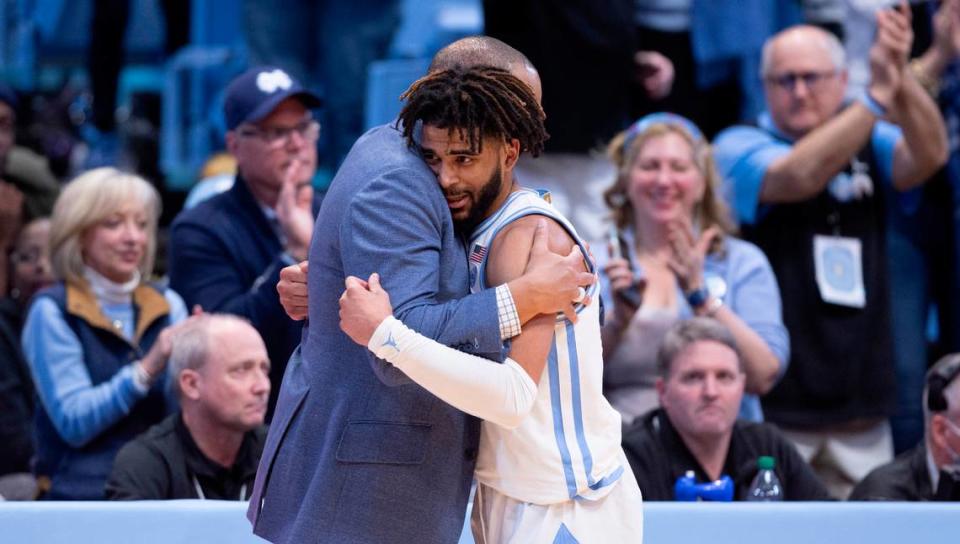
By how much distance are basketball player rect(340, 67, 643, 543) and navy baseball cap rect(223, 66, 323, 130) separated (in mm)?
2034

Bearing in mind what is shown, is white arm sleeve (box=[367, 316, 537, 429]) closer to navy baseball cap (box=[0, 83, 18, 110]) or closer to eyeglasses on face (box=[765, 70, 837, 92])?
eyeglasses on face (box=[765, 70, 837, 92])

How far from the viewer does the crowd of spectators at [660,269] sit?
13.4 feet

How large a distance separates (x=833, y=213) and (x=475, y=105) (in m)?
2.60

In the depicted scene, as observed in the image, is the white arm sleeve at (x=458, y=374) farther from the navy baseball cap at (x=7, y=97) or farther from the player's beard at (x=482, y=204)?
the navy baseball cap at (x=7, y=97)

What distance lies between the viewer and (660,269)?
4613 millimetres

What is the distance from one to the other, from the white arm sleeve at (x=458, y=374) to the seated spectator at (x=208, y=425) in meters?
1.59

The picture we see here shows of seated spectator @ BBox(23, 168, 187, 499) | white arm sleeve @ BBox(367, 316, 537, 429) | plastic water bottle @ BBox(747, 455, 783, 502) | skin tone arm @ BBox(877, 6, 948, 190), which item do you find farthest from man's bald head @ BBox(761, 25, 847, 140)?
white arm sleeve @ BBox(367, 316, 537, 429)

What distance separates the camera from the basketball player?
7.93ft

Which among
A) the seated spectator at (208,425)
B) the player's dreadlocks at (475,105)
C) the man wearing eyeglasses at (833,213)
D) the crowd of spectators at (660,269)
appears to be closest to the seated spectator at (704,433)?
the crowd of spectators at (660,269)

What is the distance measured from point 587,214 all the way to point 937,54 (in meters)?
1.24

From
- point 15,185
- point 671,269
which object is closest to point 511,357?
point 671,269

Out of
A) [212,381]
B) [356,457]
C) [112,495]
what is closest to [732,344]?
[212,381]

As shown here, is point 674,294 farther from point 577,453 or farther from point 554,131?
point 577,453

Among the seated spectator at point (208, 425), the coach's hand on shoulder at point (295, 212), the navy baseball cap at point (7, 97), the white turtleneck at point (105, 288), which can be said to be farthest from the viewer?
the navy baseball cap at point (7, 97)
